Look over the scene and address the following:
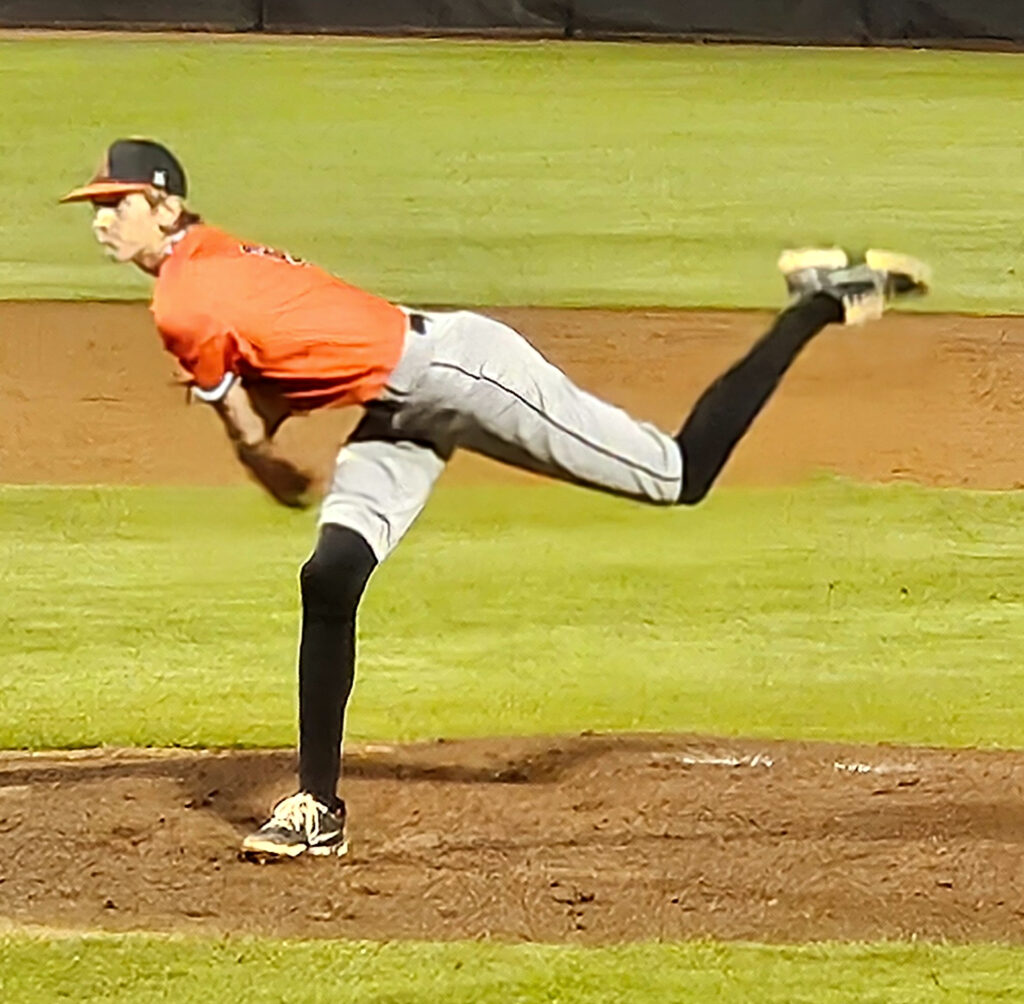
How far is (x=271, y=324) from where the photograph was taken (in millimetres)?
4441

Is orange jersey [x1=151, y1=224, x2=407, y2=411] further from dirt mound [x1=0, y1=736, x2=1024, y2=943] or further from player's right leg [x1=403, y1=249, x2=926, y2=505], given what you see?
dirt mound [x1=0, y1=736, x2=1024, y2=943]

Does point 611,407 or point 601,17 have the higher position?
point 611,407

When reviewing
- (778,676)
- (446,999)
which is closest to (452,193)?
(778,676)

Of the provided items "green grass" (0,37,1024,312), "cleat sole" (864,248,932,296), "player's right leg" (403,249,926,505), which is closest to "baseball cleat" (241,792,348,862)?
"player's right leg" (403,249,926,505)

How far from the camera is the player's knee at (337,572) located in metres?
4.65

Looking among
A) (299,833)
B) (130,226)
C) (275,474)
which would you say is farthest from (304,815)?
(130,226)

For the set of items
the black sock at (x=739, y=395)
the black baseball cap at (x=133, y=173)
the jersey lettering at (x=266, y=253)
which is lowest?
the black sock at (x=739, y=395)

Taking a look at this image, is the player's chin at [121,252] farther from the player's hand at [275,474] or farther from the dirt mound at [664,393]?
the dirt mound at [664,393]

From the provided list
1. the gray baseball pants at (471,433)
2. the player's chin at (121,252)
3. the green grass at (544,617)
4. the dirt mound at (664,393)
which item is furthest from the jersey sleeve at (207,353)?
the dirt mound at (664,393)

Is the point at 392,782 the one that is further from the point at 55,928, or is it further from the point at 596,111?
the point at 596,111

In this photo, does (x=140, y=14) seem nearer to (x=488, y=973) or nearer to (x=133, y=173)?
(x=133, y=173)

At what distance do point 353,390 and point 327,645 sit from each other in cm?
51

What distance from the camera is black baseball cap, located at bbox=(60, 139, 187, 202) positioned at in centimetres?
441

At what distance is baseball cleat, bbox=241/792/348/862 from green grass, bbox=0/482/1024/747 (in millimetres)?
1164
